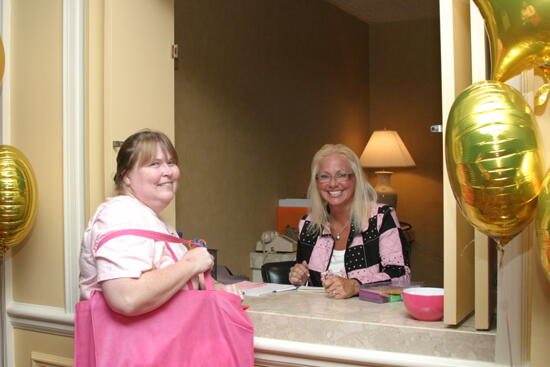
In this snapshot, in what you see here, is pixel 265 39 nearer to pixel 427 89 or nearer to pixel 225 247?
pixel 225 247

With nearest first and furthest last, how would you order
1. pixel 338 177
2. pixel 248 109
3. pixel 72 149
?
pixel 72 149 < pixel 338 177 < pixel 248 109

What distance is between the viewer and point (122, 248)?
4.83 feet

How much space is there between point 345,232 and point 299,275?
283 millimetres

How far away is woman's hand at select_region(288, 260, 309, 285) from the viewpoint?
2.64 metres

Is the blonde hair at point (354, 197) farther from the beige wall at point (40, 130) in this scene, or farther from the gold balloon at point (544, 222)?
the gold balloon at point (544, 222)

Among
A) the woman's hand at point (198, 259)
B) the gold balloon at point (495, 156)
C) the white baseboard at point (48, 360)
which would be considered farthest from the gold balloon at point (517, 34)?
the white baseboard at point (48, 360)

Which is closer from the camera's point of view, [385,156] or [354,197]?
[354,197]

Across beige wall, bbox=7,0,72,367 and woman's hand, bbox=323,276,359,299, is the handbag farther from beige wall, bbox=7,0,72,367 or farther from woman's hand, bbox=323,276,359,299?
beige wall, bbox=7,0,72,367

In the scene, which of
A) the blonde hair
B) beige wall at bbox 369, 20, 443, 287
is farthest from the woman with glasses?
beige wall at bbox 369, 20, 443, 287

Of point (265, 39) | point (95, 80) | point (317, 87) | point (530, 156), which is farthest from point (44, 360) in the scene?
point (317, 87)

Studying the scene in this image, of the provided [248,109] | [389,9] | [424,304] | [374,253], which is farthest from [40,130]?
[389,9]

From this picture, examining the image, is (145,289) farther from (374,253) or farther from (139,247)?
(374,253)

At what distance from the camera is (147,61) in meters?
2.25

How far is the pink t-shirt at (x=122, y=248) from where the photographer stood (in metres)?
1.46
